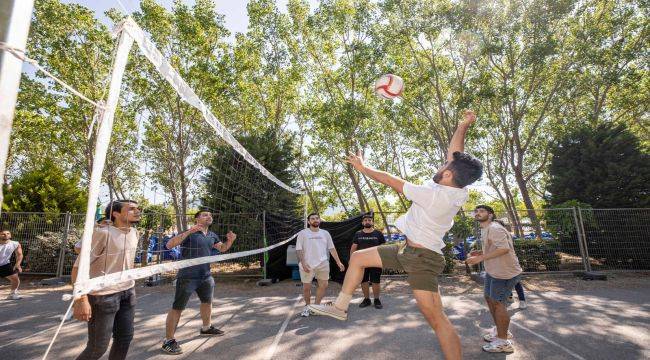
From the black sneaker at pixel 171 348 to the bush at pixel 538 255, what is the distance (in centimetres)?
1035

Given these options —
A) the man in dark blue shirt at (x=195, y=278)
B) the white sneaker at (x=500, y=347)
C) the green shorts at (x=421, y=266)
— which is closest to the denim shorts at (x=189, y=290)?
the man in dark blue shirt at (x=195, y=278)

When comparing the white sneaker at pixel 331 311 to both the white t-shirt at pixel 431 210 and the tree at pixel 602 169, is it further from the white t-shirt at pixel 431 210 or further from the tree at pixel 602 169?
the tree at pixel 602 169

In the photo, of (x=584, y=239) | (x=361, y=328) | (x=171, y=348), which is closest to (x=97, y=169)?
(x=171, y=348)

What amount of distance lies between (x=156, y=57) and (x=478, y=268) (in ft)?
34.1

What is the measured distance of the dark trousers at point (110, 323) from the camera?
9.14 feet

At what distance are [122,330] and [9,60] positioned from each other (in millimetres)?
2691

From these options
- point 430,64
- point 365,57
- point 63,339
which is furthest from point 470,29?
point 63,339

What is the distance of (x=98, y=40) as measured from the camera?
47.4ft

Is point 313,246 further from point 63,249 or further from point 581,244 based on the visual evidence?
point 581,244

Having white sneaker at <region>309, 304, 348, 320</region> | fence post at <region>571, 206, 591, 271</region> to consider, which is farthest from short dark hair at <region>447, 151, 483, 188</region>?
fence post at <region>571, 206, 591, 271</region>

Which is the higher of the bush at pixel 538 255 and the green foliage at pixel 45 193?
the green foliage at pixel 45 193

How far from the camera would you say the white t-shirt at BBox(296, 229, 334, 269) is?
6.62 meters

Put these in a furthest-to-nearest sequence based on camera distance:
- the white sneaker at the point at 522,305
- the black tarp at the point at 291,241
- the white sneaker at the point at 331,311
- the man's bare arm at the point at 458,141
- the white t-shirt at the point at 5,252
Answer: the black tarp at the point at 291,241, the white t-shirt at the point at 5,252, the white sneaker at the point at 522,305, the man's bare arm at the point at 458,141, the white sneaker at the point at 331,311

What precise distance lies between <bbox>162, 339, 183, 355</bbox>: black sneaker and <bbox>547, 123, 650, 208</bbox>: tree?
15.1 meters
